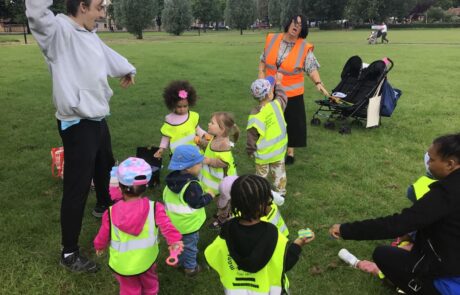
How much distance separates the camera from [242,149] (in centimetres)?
688

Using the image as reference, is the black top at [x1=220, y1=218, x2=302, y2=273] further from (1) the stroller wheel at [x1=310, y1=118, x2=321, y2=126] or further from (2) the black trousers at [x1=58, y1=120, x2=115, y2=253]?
(1) the stroller wheel at [x1=310, y1=118, x2=321, y2=126]

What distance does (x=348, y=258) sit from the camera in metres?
3.69

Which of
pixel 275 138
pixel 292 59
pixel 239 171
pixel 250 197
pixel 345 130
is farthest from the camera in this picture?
pixel 345 130

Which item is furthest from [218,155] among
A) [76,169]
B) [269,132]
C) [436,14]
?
[436,14]

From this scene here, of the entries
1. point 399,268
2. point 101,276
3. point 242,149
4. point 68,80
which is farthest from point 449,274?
point 242,149

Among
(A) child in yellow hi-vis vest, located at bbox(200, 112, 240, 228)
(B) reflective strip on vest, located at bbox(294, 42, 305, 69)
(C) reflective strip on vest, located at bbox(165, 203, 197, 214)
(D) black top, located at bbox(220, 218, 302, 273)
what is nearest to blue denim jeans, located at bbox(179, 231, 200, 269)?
(C) reflective strip on vest, located at bbox(165, 203, 197, 214)

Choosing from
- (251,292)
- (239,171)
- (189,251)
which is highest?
(251,292)

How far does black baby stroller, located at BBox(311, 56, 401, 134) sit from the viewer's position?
7.82 metres

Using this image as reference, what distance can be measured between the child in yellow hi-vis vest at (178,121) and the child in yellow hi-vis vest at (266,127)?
680 millimetres

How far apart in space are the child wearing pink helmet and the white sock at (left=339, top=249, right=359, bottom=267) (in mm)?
1767

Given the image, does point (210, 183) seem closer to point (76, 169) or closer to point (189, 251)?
point (189, 251)

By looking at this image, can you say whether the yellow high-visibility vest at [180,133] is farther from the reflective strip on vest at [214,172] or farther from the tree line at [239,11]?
the tree line at [239,11]

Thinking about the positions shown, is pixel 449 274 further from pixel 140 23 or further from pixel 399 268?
pixel 140 23

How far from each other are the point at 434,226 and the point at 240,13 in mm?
61495
